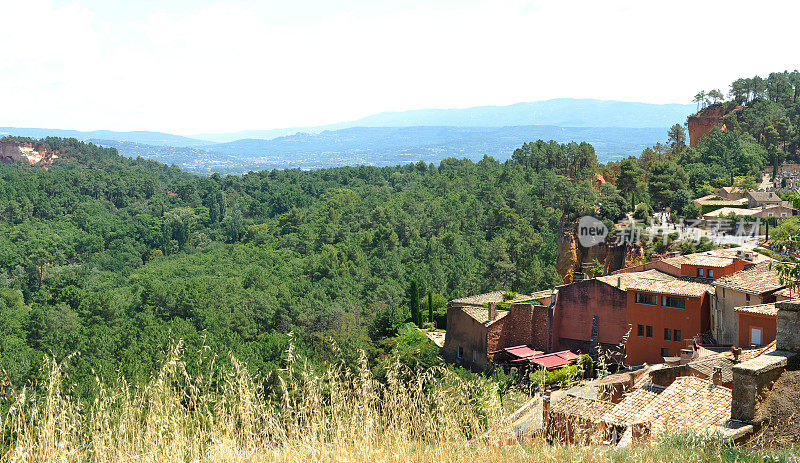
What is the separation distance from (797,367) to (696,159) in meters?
38.4

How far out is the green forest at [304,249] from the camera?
2545 centimetres

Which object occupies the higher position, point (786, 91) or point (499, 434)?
point (786, 91)

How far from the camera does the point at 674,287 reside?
59.9ft

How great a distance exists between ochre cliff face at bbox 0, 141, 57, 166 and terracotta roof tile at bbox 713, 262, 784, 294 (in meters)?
91.0

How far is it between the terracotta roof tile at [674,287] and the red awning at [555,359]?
2.58 m

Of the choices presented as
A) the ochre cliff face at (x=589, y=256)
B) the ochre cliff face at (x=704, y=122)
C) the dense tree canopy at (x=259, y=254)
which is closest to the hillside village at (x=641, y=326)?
the dense tree canopy at (x=259, y=254)

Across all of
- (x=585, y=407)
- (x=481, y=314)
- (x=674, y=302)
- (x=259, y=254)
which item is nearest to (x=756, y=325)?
(x=674, y=302)

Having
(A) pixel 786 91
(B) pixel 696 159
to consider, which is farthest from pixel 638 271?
(A) pixel 786 91

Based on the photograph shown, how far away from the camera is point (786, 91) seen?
166 feet

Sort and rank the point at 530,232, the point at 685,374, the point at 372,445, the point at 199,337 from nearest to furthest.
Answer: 1. the point at 372,445
2. the point at 685,374
3. the point at 199,337
4. the point at 530,232

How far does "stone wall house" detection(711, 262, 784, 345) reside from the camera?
1526 centimetres

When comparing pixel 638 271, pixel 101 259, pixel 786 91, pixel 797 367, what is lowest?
pixel 101 259

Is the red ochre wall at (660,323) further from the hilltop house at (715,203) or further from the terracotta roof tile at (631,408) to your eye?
the hilltop house at (715,203)

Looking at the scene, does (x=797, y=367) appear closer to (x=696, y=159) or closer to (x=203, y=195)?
(x=696, y=159)
